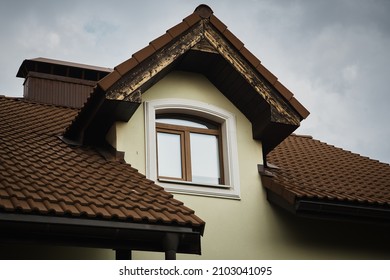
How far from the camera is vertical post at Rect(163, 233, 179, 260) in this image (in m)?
10.2

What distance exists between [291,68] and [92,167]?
1648 centimetres

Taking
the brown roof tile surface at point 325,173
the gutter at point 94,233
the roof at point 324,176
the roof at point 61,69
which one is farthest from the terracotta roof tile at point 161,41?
the roof at point 61,69

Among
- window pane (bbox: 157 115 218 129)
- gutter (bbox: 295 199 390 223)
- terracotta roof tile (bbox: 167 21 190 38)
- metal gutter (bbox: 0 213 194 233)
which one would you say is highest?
terracotta roof tile (bbox: 167 21 190 38)

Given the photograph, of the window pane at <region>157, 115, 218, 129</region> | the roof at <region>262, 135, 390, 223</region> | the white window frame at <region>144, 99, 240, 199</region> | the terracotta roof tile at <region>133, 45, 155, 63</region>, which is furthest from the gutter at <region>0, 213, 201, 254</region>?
the terracotta roof tile at <region>133, 45, 155, 63</region>

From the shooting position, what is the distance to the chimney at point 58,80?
16.7 metres

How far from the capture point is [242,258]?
1199 centimetres

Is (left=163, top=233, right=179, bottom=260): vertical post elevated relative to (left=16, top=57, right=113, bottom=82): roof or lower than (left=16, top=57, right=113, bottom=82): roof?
lower

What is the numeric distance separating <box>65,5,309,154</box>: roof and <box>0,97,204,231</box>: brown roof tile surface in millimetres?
730

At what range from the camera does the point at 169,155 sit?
12578 millimetres

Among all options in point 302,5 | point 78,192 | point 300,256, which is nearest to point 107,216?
point 78,192

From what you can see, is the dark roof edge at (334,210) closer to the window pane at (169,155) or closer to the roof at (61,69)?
the window pane at (169,155)

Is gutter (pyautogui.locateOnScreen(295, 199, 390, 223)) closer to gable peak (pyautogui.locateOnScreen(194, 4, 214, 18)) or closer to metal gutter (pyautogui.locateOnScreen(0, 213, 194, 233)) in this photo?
metal gutter (pyautogui.locateOnScreen(0, 213, 194, 233))

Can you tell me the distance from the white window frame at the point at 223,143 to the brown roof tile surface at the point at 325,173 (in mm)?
686

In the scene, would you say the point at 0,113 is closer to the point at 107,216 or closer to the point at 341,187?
the point at 107,216
